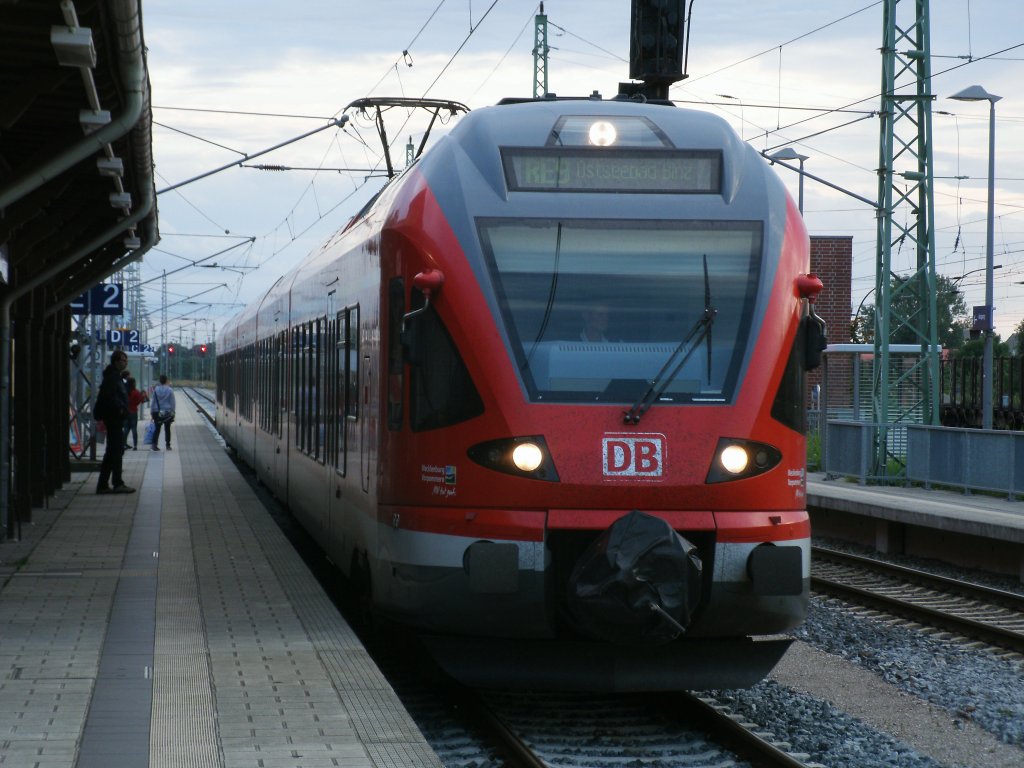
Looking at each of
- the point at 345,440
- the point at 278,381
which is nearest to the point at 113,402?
the point at 278,381

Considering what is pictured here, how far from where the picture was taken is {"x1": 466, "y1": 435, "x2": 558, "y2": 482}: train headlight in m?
7.16

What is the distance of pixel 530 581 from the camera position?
704 cm

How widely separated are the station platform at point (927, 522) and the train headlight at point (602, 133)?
7799mm

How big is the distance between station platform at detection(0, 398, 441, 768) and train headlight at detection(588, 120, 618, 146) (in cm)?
298

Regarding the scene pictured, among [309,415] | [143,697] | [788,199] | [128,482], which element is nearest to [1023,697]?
[788,199]

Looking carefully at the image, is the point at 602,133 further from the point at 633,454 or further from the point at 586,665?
the point at 586,665

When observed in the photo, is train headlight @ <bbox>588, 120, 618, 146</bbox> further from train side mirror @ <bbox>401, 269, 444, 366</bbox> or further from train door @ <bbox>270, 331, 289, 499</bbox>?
train door @ <bbox>270, 331, 289, 499</bbox>

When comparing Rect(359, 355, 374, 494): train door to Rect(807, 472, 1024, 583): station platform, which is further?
Rect(807, 472, 1024, 583): station platform

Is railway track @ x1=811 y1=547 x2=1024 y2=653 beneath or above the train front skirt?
beneath

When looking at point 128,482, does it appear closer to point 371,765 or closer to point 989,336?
point 989,336

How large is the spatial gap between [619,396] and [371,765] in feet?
8.06

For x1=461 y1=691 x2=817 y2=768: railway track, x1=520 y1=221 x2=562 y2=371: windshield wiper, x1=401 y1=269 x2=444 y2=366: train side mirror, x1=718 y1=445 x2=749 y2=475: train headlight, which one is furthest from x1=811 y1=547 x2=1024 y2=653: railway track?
x1=401 y1=269 x2=444 y2=366: train side mirror

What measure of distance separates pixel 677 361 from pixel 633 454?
21.6 inches

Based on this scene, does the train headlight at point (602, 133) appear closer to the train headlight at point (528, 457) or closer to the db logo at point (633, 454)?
the db logo at point (633, 454)
